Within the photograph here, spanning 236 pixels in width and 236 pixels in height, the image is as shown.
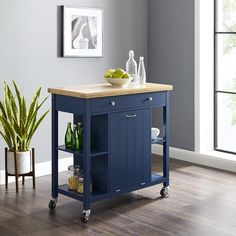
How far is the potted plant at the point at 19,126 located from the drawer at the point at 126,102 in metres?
0.93

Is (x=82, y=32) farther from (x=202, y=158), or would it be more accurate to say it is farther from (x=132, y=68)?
Answer: (x=202, y=158)

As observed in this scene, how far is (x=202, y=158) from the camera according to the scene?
17.3 ft

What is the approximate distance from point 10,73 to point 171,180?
5.35 ft

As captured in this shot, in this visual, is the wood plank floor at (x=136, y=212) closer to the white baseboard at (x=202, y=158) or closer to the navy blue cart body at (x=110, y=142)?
the navy blue cart body at (x=110, y=142)

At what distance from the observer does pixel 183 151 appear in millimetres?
5457

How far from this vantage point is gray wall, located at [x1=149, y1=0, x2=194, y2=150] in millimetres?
5316

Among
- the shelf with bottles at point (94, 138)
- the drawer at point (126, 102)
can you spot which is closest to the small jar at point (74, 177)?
the shelf with bottles at point (94, 138)

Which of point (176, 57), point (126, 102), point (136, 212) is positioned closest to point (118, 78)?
point (126, 102)

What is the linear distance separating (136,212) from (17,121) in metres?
1.24

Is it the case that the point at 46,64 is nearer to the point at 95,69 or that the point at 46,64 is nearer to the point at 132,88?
the point at 95,69

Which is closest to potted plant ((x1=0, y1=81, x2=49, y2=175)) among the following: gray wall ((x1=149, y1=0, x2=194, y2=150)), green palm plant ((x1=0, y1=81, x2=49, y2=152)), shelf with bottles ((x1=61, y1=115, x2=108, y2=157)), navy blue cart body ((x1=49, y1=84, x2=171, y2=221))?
green palm plant ((x1=0, y1=81, x2=49, y2=152))

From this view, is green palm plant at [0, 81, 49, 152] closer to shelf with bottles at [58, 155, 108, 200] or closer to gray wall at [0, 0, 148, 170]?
gray wall at [0, 0, 148, 170]

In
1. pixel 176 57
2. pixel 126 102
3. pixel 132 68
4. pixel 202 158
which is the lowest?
pixel 202 158

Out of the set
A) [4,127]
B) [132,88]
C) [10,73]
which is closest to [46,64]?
[10,73]
